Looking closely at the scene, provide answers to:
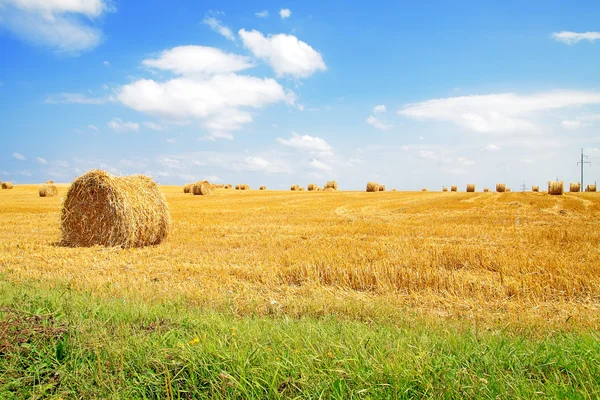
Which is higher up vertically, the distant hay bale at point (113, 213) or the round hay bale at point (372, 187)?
the round hay bale at point (372, 187)

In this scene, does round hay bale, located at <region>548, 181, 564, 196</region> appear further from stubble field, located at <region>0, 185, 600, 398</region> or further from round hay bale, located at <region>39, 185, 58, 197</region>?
round hay bale, located at <region>39, 185, 58, 197</region>

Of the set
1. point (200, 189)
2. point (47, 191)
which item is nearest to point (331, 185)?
point (200, 189)

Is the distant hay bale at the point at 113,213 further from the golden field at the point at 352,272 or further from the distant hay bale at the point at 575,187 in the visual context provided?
the distant hay bale at the point at 575,187

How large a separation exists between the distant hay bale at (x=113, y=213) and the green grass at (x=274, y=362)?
7020mm

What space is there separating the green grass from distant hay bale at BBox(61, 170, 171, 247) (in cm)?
702

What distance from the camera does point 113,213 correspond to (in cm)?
1077

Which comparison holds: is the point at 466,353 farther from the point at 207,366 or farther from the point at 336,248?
the point at 336,248

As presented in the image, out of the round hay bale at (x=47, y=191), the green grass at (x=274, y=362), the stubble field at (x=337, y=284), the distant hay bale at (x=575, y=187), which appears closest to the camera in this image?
the green grass at (x=274, y=362)

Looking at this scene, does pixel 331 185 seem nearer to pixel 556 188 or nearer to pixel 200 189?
pixel 200 189

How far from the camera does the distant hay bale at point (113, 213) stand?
10672mm

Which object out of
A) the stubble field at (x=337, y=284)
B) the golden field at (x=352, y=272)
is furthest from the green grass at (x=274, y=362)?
the golden field at (x=352, y=272)

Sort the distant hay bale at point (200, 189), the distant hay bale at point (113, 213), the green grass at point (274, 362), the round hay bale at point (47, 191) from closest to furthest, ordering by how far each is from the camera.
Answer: the green grass at point (274, 362) → the distant hay bale at point (113, 213) → the round hay bale at point (47, 191) → the distant hay bale at point (200, 189)

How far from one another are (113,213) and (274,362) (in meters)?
9.24

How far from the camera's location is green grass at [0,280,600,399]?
2.77 metres
